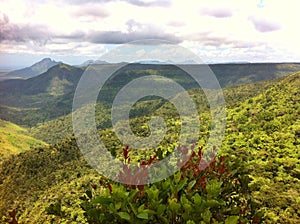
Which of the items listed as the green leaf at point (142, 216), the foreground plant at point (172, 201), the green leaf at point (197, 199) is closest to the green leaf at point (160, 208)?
the foreground plant at point (172, 201)

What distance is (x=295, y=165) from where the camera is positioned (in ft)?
73.9

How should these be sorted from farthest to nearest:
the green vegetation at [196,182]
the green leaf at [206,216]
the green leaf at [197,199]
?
the green vegetation at [196,182] → the green leaf at [197,199] → the green leaf at [206,216]

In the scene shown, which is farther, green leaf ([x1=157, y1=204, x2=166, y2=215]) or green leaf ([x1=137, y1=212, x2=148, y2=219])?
green leaf ([x1=157, y1=204, x2=166, y2=215])

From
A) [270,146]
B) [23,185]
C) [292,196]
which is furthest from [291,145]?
[23,185]

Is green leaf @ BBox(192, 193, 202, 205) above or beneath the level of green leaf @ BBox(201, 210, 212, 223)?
above

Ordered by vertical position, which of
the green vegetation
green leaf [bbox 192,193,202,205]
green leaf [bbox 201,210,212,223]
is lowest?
the green vegetation

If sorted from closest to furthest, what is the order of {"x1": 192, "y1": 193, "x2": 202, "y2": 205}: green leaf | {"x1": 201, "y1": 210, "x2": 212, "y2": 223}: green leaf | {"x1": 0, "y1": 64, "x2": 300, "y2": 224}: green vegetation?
{"x1": 201, "y1": 210, "x2": 212, "y2": 223}: green leaf
{"x1": 192, "y1": 193, "x2": 202, "y2": 205}: green leaf
{"x1": 0, "y1": 64, "x2": 300, "y2": 224}: green vegetation

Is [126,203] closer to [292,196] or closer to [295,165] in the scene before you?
[292,196]

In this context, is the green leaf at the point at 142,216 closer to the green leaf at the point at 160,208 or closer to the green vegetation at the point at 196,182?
the green vegetation at the point at 196,182

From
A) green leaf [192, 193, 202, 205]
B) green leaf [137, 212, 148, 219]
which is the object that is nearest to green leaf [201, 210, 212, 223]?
green leaf [192, 193, 202, 205]

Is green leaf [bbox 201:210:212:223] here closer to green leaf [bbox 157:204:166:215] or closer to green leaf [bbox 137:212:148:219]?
green leaf [bbox 157:204:166:215]

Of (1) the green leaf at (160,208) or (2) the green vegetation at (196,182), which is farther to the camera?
(2) the green vegetation at (196,182)

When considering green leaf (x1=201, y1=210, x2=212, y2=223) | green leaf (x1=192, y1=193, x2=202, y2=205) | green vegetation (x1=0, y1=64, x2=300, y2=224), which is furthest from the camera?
green vegetation (x1=0, y1=64, x2=300, y2=224)

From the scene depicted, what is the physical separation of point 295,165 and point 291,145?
477 cm
